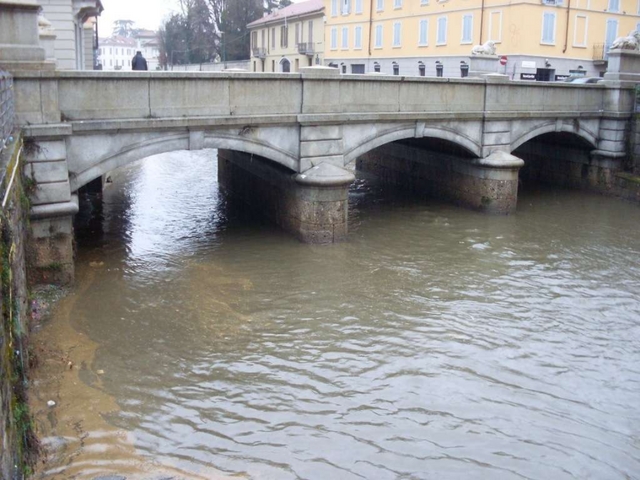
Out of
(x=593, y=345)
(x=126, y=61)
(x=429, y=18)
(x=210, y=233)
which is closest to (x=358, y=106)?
(x=210, y=233)

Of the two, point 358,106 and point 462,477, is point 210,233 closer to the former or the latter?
point 358,106

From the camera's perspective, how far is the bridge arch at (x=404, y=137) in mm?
15633

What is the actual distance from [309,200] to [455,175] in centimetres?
608

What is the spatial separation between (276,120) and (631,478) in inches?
364

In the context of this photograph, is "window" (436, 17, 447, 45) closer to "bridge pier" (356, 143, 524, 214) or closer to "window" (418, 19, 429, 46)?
"window" (418, 19, 429, 46)

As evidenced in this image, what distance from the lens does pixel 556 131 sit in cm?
2002

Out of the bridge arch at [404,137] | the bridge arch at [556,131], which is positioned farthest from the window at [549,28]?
the bridge arch at [404,137]

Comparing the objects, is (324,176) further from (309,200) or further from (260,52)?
(260,52)

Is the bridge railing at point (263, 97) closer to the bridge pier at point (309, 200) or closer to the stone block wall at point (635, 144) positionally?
the bridge pier at point (309, 200)

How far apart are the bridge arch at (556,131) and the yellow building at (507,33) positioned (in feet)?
47.6

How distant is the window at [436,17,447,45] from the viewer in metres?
38.9


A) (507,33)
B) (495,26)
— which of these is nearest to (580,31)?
(507,33)

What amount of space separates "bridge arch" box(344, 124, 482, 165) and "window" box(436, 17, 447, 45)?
22782 mm

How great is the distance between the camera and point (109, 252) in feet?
46.5
